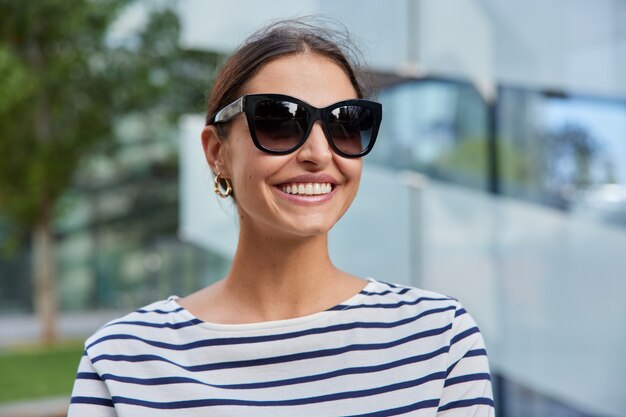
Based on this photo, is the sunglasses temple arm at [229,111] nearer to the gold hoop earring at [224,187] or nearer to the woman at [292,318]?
the woman at [292,318]

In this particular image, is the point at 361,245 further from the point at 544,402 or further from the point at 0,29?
the point at 0,29

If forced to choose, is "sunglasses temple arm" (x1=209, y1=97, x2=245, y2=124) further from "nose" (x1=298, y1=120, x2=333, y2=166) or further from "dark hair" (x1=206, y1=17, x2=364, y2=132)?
"nose" (x1=298, y1=120, x2=333, y2=166)

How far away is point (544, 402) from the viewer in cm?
469

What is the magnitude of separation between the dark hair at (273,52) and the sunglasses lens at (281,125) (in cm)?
8

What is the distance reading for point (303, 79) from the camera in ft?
4.45

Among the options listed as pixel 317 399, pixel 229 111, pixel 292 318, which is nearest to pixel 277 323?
pixel 292 318

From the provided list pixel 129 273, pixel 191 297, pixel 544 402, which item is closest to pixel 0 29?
pixel 129 273

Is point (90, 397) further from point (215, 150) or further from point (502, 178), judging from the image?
point (502, 178)

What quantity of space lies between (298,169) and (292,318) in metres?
0.27

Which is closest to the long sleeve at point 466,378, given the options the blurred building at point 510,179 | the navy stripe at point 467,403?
the navy stripe at point 467,403

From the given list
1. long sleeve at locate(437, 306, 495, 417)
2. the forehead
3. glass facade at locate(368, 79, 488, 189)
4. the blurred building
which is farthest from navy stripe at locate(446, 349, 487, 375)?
glass facade at locate(368, 79, 488, 189)

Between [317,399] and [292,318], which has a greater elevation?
[292,318]

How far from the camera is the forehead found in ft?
4.43

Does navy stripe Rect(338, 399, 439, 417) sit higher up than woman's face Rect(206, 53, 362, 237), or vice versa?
woman's face Rect(206, 53, 362, 237)
